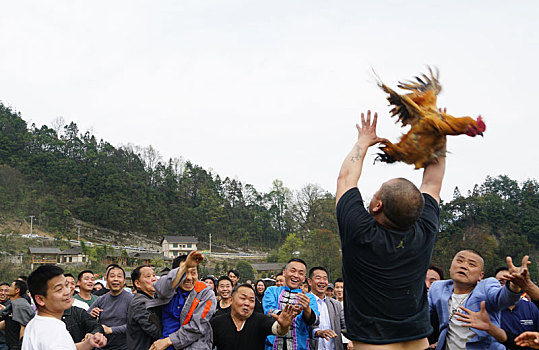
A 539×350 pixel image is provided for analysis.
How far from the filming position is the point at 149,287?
6.24m

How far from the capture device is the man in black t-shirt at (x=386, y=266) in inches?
105

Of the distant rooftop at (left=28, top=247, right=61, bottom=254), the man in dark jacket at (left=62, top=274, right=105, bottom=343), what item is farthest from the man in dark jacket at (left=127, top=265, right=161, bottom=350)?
the distant rooftop at (left=28, top=247, right=61, bottom=254)

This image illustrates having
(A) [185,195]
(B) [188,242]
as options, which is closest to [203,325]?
(B) [188,242]

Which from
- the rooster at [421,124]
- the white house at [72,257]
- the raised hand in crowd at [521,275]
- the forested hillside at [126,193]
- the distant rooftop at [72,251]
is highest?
the forested hillside at [126,193]

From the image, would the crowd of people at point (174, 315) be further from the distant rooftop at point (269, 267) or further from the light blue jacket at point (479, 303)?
the distant rooftop at point (269, 267)

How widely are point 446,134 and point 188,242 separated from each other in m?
69.9

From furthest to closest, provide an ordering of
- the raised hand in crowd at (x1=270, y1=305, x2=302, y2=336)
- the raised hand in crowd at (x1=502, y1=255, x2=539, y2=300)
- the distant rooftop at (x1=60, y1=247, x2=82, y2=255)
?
the distant rooftop at (x1=60, y1=247, x2=82, y2=255) < the raised hand in crowd at (x1=270, y1=305, x2=302, y2=336) < the raised hand in crowd at (x1=502, y1=255, x2=539, y2=300)

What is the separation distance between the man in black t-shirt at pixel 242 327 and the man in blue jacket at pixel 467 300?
188 cm

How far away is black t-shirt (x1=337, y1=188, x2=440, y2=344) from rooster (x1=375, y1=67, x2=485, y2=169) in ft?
1.52

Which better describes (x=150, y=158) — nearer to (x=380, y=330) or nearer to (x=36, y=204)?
(x=36, y=204)

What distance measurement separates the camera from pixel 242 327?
224 inches

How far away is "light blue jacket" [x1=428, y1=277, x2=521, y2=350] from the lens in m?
4.16

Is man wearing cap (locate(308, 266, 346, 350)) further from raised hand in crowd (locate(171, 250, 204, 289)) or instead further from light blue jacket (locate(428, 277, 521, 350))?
raised hand in crowd (locate(171, 250, 204, 289))

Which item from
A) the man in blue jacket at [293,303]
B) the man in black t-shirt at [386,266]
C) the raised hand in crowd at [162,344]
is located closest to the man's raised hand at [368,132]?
the man in black t-shirt at [386,266]
